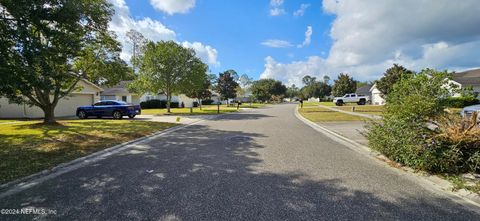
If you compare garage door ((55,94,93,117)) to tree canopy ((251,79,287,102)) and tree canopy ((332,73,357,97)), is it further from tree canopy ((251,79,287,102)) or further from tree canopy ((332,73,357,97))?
tree canopy ((251,79,287,102))

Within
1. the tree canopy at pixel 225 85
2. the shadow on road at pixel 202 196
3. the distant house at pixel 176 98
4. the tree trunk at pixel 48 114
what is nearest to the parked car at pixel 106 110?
the tree trunk at pixel 48 114

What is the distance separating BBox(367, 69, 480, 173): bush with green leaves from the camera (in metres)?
5.39

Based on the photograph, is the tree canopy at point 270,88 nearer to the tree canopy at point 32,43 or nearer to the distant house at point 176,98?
the distant house at point 176,98

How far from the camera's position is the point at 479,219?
3477 millimetres

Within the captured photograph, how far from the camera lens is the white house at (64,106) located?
71.8 ft

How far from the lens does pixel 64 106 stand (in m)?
23.7

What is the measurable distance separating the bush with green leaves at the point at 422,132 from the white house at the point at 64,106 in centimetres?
1974

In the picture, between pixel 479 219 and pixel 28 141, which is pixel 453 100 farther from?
pixel 28 141

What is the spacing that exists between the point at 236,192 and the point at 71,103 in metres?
25.9

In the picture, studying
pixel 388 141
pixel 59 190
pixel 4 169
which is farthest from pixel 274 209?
pixel 4 169

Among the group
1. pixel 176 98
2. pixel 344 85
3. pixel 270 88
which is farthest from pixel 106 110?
pixel 270 88

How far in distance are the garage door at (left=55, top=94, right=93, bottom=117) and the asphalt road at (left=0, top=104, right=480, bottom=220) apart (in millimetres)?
20879

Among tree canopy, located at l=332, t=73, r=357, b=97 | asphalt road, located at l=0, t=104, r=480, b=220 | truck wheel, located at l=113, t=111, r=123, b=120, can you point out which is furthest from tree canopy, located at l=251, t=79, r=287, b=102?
asphalt road, located at l=0, t=104, r=480, b=220

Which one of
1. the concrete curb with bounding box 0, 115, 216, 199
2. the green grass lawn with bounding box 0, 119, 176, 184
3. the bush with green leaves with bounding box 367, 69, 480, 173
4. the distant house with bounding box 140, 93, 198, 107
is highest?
the distant house with bounding box 140, 93, 198, 107
